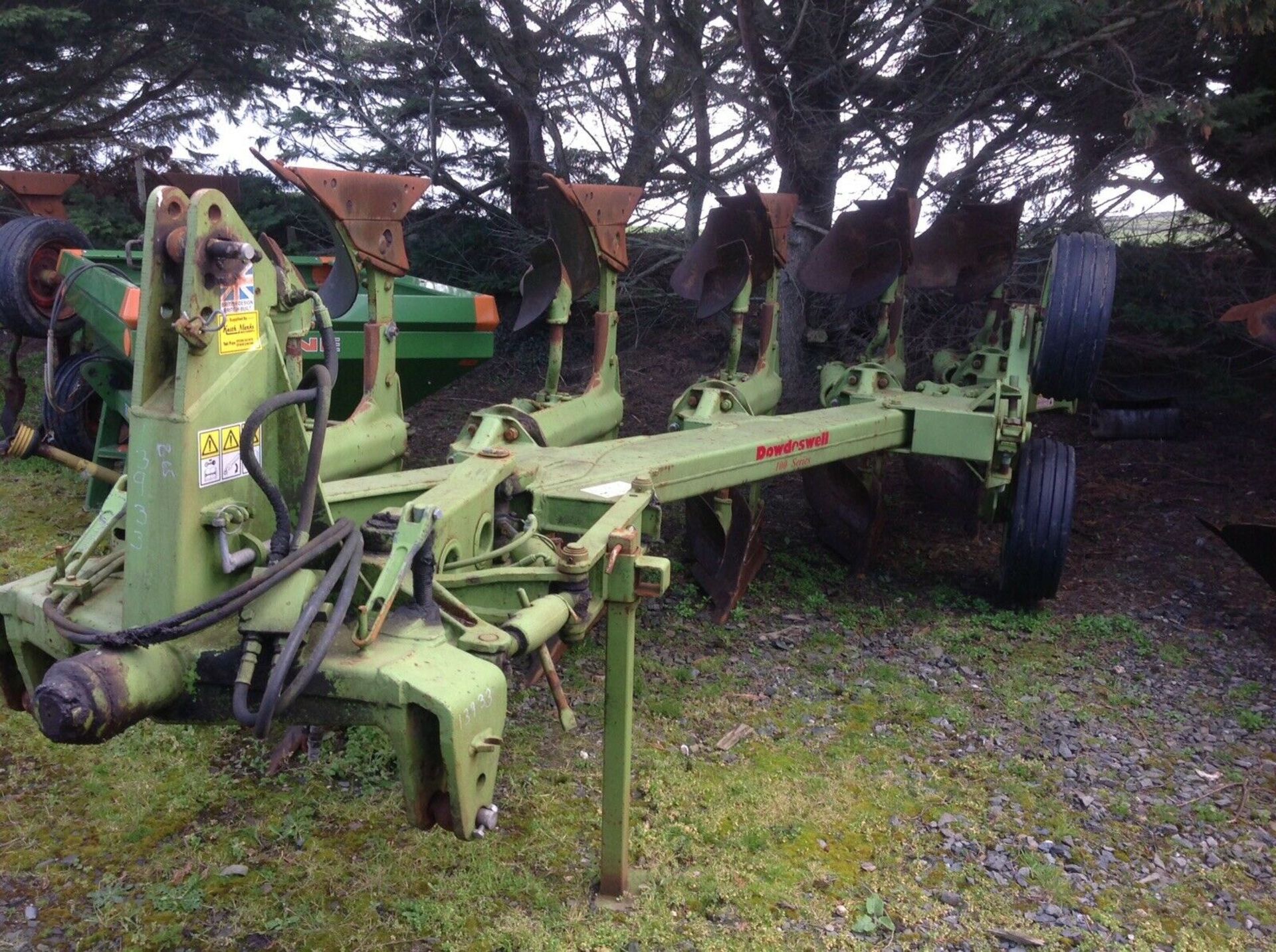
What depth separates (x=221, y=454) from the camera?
2.25 meters

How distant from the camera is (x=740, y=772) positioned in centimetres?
381

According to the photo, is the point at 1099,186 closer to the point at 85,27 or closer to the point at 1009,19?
the point at 1009,19

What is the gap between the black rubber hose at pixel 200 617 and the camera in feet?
6.93

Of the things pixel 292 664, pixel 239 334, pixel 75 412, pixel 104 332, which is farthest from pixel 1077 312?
pixel 75 412

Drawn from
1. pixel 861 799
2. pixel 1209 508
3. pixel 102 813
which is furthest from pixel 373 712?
pixel 1209 508

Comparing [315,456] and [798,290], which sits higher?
[798,290]

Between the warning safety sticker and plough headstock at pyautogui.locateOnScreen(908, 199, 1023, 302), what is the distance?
477cm

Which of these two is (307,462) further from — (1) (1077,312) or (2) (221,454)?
(1) (1077,312)

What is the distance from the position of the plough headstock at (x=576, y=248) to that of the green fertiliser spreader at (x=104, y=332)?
811mm

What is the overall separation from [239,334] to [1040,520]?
391 cm

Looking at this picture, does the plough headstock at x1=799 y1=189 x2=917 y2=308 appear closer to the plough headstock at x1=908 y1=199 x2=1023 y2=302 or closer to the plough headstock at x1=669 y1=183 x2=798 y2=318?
the plough headstock at x1=908 y1=199 x2=1023 y2=302

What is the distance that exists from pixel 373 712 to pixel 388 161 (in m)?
6.88

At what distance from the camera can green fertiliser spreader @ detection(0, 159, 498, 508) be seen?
5.59 meters

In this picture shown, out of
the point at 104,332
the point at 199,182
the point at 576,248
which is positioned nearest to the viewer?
the point at 576,248
